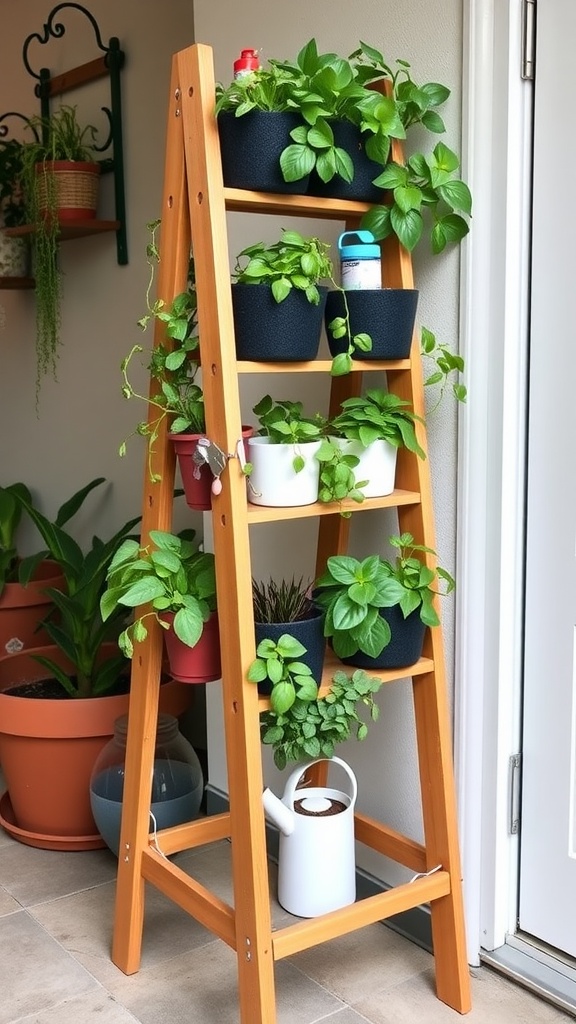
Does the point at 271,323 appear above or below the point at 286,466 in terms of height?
above

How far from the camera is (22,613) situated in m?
2.90

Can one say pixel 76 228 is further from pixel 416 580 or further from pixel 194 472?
pixel 416 580

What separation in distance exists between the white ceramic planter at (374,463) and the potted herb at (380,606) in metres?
0.09

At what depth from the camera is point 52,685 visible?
2.52 metres

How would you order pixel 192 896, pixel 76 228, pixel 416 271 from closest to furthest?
pixel 192 896 → pixel 416 271 → pixel 76 228

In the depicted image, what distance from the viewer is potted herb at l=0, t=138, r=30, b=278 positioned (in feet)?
10.0

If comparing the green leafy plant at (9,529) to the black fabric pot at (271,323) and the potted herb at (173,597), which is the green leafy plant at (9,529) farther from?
the black fabric pot at (271,323)

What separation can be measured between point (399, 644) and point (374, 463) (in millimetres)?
286

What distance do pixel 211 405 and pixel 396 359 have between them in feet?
1.05

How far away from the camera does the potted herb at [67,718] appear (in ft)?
7.45

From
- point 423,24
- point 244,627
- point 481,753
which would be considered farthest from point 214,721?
point 423,24

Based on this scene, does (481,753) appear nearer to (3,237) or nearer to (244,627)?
(244,627)

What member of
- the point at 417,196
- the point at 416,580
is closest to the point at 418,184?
the point at 417,196

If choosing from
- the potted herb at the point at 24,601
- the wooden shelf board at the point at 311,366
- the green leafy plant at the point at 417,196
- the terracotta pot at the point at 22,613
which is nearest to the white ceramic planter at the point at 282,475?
the wooden shelf board at the point at 311,366
